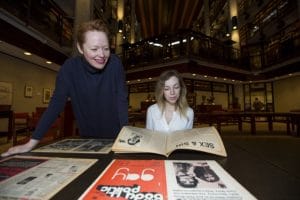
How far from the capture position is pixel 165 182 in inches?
→ 18.8

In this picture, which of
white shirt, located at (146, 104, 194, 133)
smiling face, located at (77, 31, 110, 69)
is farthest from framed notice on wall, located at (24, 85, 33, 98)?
smiling face, located at (77, 31, 110, 69)

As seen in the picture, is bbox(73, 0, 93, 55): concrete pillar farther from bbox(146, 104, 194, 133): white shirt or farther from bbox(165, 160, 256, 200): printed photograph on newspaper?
A: bbox(165, 160, 256, 200): printed photograph on newspaper

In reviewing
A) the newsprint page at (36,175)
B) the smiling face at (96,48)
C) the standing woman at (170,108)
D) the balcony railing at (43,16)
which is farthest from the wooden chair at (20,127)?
the newsprint page at (36,175)

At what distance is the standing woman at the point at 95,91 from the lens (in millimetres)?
1099

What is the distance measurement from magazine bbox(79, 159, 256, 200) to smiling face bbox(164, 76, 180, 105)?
3.69 feet

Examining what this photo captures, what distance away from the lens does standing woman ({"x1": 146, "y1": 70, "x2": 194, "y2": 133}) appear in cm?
172

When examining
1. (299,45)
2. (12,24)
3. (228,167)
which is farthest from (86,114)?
(299,45)

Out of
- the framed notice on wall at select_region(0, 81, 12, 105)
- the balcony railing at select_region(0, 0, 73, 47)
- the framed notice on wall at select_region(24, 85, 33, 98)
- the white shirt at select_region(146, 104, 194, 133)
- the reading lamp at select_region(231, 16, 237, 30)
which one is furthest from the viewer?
the reading lamp at select_region(231, 16, 237, 30)

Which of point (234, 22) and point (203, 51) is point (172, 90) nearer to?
point (203, 51)

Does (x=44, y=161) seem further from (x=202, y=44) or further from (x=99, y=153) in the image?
(x=202, y=44)

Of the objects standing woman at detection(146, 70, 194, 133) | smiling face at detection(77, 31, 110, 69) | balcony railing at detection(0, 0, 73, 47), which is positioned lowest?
standing woman at detection(146, 70, 194, 133)

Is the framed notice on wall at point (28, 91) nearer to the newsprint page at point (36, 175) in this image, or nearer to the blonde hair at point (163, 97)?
the blonde hair at point (163, 97)

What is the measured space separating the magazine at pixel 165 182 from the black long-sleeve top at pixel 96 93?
0.59m

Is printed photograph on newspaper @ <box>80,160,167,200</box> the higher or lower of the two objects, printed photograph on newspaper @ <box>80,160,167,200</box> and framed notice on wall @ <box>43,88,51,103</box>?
the lower
